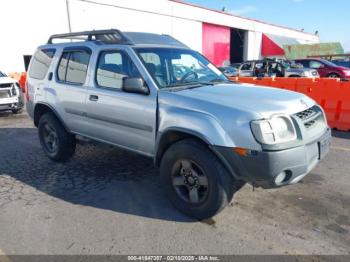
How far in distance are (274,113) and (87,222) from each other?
7.49ft

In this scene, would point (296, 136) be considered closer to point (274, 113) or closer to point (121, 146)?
point (274, 113)

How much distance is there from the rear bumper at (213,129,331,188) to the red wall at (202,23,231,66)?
2983 cm

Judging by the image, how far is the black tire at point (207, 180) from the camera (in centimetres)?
322

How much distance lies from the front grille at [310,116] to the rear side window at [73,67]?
295 cm

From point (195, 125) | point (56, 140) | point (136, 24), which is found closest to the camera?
point (195, 125)

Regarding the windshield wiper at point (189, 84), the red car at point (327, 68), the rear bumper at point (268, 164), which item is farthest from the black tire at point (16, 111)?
the red car at point (327, 68)

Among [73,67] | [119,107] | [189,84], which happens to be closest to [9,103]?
[73,67]

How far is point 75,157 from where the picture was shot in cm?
577

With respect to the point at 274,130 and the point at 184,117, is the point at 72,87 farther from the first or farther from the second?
the point at 274,130

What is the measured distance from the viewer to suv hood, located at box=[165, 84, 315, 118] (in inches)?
123

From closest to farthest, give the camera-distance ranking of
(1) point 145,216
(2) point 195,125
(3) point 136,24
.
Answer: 1. (2) point 195,125
2. (1) point 145,216
3. (3) point 136,24

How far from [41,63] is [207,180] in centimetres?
388

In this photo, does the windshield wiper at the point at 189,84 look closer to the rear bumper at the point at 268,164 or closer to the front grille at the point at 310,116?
the rear bumper at the point at 268,164

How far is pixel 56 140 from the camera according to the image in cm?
537
